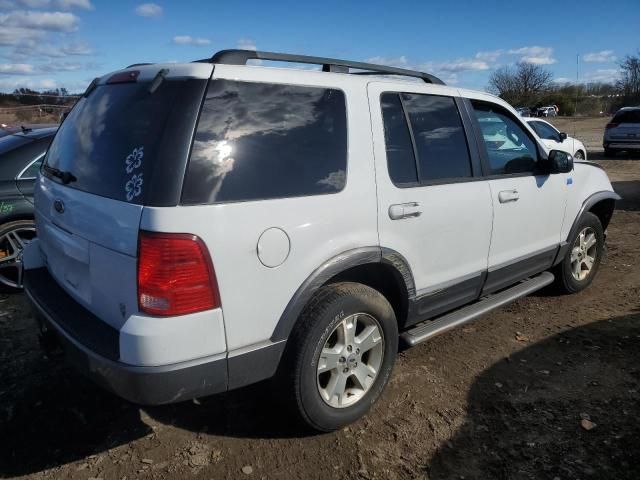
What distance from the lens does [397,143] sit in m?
3.07

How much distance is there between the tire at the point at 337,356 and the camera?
2.61 metres

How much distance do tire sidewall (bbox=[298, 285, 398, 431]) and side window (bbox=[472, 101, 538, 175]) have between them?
149 cm

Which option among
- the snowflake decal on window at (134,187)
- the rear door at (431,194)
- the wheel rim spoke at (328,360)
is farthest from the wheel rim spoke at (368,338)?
the snowflake decal on window at (134,187)

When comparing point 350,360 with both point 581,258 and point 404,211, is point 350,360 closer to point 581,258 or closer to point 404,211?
point 404,211

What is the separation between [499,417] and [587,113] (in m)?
60.1

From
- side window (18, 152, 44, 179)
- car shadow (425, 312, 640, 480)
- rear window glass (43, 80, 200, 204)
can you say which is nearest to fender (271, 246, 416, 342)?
rear window glass (43, 80, 200, 204)

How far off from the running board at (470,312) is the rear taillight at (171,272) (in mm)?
1515

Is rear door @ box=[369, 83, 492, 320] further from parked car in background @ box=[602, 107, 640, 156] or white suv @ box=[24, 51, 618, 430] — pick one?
parked car in background @ box=[602, 107, 640, 156]

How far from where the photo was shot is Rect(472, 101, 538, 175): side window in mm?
3810

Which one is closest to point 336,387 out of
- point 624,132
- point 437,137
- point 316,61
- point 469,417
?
point 469,417

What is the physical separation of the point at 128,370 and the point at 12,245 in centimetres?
339

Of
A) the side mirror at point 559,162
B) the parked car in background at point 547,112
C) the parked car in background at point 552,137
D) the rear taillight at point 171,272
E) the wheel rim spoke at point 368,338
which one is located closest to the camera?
the rear taillight at point 171,272

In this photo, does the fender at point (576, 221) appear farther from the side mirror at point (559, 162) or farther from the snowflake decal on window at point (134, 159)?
the snowflake decal on window at point (134, 159)

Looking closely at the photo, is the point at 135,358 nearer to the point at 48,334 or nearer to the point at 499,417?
the point at 48,334
